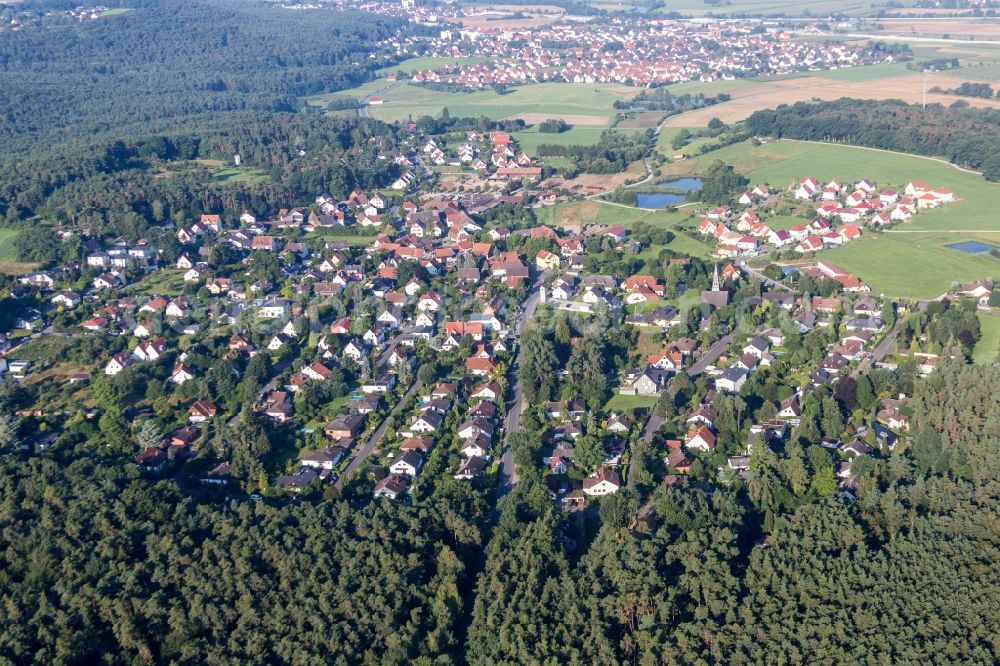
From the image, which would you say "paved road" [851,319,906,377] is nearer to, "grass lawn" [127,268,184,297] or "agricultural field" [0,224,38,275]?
"grass lawn" [127,268,184,297]

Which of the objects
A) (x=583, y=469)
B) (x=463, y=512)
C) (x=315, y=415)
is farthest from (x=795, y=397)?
(x=315, y=415)

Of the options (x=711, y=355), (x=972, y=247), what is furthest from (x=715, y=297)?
(x=972, y=247)

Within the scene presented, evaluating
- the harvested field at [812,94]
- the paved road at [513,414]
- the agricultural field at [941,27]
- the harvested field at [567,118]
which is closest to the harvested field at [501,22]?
the agricultural field at [941,27]

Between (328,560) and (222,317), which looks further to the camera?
(222,317)

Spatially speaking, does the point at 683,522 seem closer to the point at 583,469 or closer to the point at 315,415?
the point at 583,469

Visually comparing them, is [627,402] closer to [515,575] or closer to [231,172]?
[515,575]

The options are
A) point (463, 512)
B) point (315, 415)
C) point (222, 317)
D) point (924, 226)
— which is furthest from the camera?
point (924, 226)

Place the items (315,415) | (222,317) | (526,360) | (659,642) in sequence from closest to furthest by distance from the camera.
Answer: (659,642)
(315,415)
(526,360)
(222,317)
